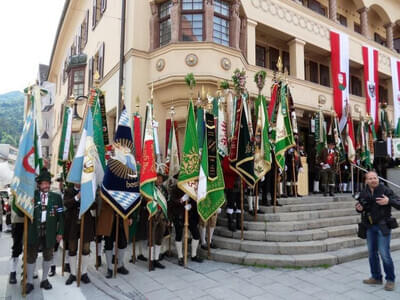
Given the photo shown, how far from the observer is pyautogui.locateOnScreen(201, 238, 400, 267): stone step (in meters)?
6.27

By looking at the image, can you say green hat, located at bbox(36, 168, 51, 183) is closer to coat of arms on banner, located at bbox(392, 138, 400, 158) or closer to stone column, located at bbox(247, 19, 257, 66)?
stone column, located at bbox(247, 19, 257, 66)

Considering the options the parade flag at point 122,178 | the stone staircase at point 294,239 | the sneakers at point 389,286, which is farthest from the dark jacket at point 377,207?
the parade flag at point 122,178

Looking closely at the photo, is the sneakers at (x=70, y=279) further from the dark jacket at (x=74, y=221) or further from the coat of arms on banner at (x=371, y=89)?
the coat of arms on banner at (x=371, y=89)

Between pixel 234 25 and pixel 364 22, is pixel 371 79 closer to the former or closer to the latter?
pixel 364 22

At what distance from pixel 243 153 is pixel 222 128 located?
136 cm

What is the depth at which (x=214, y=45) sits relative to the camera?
34.6 feet

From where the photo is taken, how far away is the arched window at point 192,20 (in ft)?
35.9

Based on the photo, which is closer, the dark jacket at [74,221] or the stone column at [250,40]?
the dark jacket at [74,221]

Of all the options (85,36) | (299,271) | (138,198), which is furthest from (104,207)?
(85,36)

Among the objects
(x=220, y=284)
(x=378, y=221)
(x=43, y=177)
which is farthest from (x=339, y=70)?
(x=43, y=177)

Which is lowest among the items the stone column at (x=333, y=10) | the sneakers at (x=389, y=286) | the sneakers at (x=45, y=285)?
the sneakers at (x=45, y=285)

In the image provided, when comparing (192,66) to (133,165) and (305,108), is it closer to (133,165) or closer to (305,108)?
(133,165)

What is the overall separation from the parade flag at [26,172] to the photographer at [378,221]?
5.74m

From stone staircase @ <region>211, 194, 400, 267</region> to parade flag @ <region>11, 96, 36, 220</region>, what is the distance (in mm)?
4005
